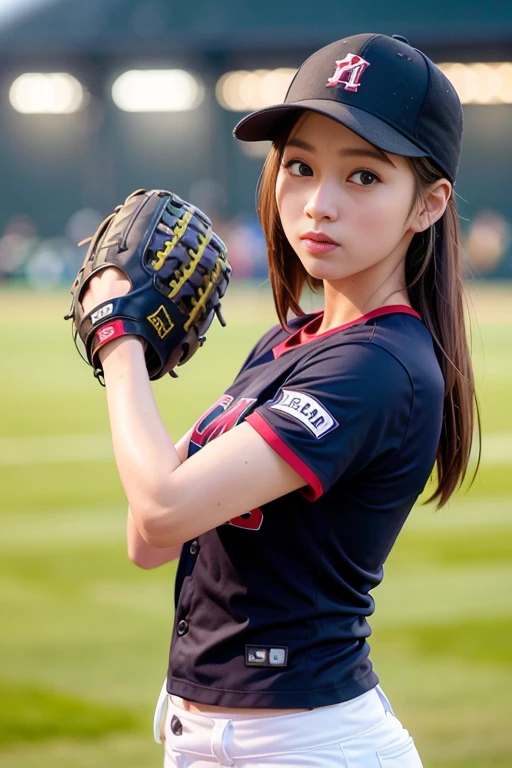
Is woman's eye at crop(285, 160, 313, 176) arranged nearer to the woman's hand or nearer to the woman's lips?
the woman's lips

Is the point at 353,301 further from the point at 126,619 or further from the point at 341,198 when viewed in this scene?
the point at 126,619

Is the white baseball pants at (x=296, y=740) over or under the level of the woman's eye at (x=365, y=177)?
under

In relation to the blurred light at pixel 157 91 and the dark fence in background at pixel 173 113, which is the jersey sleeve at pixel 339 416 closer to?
the dark fence in background at pixel 173 113

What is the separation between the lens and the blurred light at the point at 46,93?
35.8m

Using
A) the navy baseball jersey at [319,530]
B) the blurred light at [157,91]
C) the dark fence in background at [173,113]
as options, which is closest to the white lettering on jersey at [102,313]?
the navy baseball jersey at [319,530]

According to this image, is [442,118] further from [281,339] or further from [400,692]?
[400,692]

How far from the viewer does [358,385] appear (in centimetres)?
190

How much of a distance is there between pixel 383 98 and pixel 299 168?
0.19 metres

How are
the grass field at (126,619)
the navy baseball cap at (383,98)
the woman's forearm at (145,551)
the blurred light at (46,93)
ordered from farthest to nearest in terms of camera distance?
1. the blurred light at (46,93)
2. the grass field at (126,619)
3. the woman's forearm at (145,551)
4. the navy baseball cap at (383,98)

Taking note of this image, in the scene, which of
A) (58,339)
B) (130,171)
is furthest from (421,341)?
(130,171)

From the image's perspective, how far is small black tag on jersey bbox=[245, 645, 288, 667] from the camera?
1952 millimetres

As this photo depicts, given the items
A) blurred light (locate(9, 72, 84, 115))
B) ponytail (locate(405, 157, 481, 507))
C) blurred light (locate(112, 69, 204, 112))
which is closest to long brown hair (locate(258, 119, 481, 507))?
ponytail (locate(405, 157, 481, 507))

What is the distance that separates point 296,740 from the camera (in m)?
1.94

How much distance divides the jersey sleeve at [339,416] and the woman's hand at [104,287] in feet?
1.17
